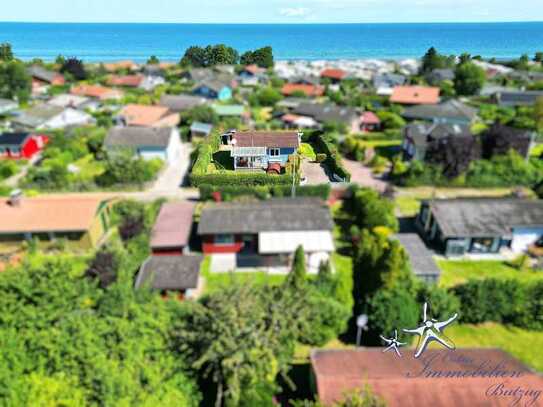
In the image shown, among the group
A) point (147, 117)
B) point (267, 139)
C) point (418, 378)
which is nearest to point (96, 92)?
point (147, 117)

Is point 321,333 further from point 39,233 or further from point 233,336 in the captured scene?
point 39,233

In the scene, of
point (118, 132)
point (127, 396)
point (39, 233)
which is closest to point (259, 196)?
point (39, 233)

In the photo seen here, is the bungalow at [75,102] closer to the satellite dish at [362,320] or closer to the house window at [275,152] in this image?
the satellite dish at [362,320]

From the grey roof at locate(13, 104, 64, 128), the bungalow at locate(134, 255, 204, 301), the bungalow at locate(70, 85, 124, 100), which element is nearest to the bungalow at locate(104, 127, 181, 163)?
the grey roof at locate(13, 104, 64, 128)

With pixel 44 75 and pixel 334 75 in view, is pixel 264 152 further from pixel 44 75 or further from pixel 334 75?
pixel 334 75

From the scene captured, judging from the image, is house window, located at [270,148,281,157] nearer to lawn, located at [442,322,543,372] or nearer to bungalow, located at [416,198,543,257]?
lawn, located at [442,322,543,372]

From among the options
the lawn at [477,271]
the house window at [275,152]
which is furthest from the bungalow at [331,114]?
the house window at [275,152]
